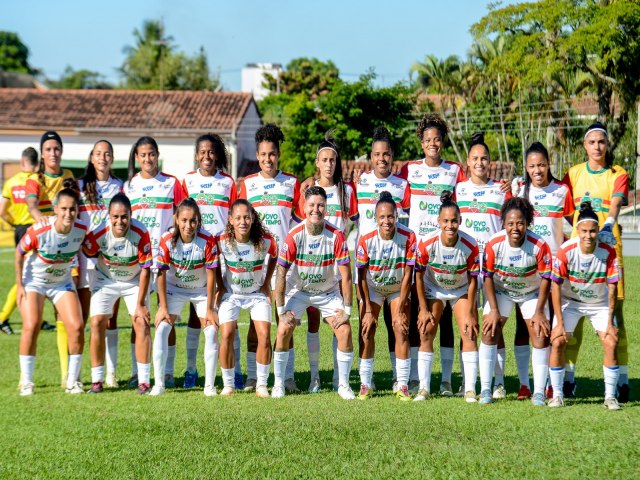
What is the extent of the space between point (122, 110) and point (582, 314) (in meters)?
37.5

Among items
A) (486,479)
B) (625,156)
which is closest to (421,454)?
(486,479)

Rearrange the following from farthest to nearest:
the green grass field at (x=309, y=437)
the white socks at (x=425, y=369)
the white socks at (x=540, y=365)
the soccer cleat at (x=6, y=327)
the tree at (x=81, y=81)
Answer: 1. the tree at (x=81, y=81)
2. the soccer cleat at (x=6, y=327)
3. the white socks at (x=425, y=369)
4. the white socks at (x=540, y=365)
5. the green grass field at (x=309, y=437)

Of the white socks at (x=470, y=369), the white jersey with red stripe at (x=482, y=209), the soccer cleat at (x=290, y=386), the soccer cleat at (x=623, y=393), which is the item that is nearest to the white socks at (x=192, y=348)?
the soccer cleat at (x=290, y=386)

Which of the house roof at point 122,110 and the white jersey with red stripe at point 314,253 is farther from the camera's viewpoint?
the house roof at point 122,110

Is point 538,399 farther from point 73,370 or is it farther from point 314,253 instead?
point 73,370

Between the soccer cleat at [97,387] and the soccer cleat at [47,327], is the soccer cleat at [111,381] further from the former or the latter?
the soccer cleat at [47,327]

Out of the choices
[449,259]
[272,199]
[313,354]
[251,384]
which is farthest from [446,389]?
[272,199]

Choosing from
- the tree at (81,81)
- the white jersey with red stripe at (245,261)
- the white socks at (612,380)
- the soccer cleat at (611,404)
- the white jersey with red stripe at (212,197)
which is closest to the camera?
the soccer cleat at (611,404)

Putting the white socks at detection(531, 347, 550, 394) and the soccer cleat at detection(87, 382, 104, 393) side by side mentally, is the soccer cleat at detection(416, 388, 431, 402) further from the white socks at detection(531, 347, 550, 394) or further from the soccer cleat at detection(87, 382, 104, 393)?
the soccer cleat at detection(87, 382, 104, 393)

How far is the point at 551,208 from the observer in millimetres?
8859

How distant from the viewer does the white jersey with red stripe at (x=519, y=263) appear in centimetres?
848

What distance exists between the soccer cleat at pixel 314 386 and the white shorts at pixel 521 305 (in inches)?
71.2

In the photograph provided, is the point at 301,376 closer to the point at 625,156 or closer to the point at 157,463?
the point at 157,463

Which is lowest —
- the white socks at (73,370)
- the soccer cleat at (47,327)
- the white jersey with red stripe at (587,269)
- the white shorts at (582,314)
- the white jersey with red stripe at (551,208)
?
the soccer cleat at (47,327)
